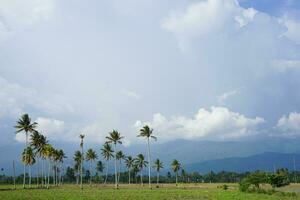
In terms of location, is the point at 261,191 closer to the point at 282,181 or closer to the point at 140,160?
the point at 282,181

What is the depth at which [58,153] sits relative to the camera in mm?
146125

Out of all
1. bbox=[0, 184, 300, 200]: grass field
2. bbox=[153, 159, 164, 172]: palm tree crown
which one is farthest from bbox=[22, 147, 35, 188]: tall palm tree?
bbox=[153, 159, 164, 172]: palm tree crown

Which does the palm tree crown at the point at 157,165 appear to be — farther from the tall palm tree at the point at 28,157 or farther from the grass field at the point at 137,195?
the grass field at the point at 137,195

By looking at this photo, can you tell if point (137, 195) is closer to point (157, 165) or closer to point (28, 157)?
point (28, 157)

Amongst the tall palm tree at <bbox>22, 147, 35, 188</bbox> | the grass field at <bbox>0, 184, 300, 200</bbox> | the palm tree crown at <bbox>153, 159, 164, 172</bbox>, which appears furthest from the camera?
the palm tree crown at <bbox>153, 159, 164, 172</bbox>

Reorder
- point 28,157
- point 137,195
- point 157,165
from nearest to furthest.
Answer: point 137,195 → point 28,157 → point 157,165

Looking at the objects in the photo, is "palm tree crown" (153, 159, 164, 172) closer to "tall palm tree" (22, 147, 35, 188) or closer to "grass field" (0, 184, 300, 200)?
"tall palm tree" (22, 147, 35, 188)

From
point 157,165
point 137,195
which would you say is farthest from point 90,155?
point 137,195

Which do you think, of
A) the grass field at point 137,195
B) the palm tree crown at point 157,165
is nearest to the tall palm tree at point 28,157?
the grass field at point 137,195

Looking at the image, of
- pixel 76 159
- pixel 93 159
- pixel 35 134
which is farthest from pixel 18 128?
pixel 76 159

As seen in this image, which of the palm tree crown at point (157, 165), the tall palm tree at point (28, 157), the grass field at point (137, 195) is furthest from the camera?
the palm tree crown at point (157, 165)

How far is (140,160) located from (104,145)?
27.8 m

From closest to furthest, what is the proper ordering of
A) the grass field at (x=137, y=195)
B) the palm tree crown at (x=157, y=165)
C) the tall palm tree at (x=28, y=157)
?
the grass field at (x=137, y=195), the tall palm tree at (x=28, y=157), the palm tree crown at (x=157, y=165)

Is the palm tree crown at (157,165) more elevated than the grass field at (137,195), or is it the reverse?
the palm tree crown at (157,165)
